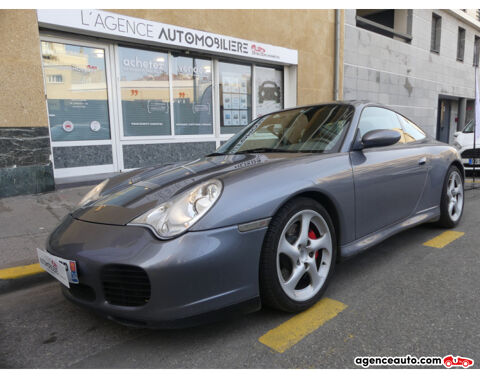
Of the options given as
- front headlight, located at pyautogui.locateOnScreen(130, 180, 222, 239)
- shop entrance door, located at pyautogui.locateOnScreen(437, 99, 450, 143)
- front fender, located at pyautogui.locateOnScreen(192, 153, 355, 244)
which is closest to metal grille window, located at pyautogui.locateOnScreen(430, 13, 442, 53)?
shop entrance door, located at pyautogui.locateOnScreen(437, 99, 450, 143)

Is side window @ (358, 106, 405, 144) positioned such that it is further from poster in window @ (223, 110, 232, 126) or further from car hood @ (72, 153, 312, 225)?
poster in window @ (223, 110, 232, 126)

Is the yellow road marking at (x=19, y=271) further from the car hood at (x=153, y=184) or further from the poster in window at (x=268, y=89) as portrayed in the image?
the poster in window at (x=268, y=89)

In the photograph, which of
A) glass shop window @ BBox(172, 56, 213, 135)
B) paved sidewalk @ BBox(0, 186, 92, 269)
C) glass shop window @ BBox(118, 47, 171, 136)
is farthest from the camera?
glass shop window @ BBox(172, 56, 213, 135)

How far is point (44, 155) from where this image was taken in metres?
5.61

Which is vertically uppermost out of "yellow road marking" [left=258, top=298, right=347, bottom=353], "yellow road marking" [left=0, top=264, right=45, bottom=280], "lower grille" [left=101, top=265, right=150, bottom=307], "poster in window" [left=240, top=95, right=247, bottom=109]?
"poster in window" [left=240, top=95, right=247, bottom=109]

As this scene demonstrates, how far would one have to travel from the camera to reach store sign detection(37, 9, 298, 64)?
5.79 metres

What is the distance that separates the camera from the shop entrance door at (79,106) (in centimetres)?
619

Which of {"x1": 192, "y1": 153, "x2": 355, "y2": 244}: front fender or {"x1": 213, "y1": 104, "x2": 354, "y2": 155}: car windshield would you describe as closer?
Result: {"x1": 192, "y1": 153, "x2": 355, "y2": 244}: front fender

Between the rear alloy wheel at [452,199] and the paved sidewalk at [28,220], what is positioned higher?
the rear alloy wheel at [452,199]

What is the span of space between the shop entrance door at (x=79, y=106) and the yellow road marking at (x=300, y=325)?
5.49m

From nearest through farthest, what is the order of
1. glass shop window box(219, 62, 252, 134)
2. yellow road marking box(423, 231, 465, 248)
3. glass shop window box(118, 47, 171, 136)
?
yellow road marking box(423, 231, 465, 248)
glass shop window box(118, 47, 171, 136)
glass shop window box(219, 62, 252, 134)

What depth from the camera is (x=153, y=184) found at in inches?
94.3

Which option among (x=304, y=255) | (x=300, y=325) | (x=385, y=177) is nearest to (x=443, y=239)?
(x=385, y=177)

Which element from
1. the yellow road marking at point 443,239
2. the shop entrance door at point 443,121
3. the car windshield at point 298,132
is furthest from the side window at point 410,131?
the shop entrance door at point 443,121
